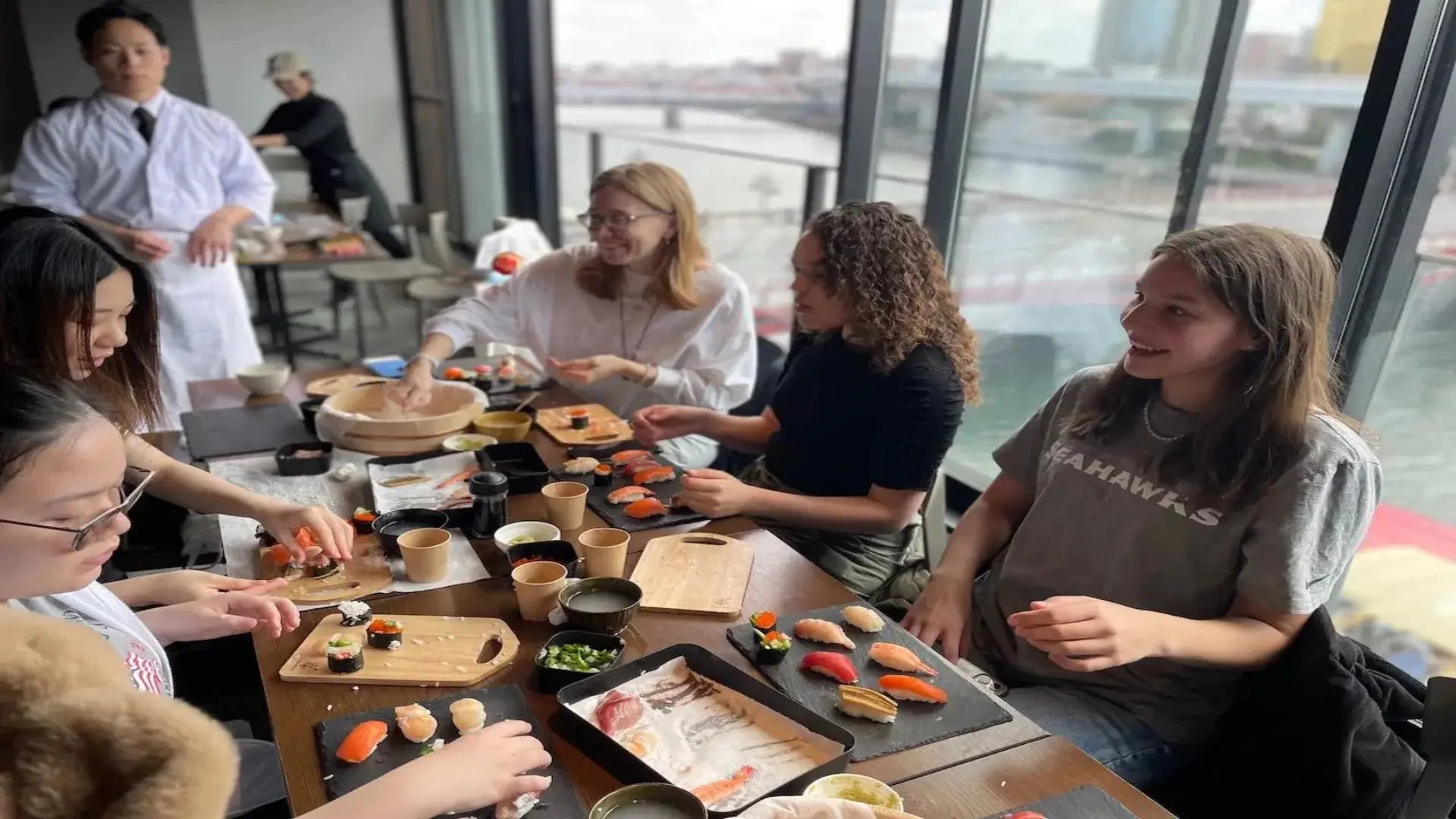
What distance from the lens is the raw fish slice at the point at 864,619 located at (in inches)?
49.7

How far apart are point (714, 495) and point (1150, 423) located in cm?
75

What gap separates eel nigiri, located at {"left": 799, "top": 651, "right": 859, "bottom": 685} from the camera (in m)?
1.16

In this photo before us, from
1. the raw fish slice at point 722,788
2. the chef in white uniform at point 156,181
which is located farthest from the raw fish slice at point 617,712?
the chef in white uniform at point 156,181

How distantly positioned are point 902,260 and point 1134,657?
86cm

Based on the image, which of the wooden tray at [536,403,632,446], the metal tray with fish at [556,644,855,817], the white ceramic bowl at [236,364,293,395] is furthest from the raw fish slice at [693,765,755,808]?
the white ceramic bowl at [236,364,293,395]

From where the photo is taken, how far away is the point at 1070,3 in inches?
112

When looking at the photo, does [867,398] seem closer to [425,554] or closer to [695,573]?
[695,573]

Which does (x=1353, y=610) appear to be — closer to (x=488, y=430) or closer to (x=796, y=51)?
(x=488, y=430)

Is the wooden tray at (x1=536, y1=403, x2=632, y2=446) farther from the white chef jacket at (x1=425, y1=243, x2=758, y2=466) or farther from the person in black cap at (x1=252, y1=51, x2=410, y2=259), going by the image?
the person in black cap at (x1=252, y1=51, x2=410, y2=259)

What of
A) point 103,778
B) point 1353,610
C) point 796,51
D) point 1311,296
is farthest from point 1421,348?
point 796,51

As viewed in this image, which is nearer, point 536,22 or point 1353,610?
point 1353,610

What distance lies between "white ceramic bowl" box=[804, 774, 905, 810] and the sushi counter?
0.03 m

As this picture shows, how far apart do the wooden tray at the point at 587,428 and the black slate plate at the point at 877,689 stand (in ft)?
2.55

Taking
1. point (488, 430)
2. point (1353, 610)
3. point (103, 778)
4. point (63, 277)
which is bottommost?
point (1353, 610)
